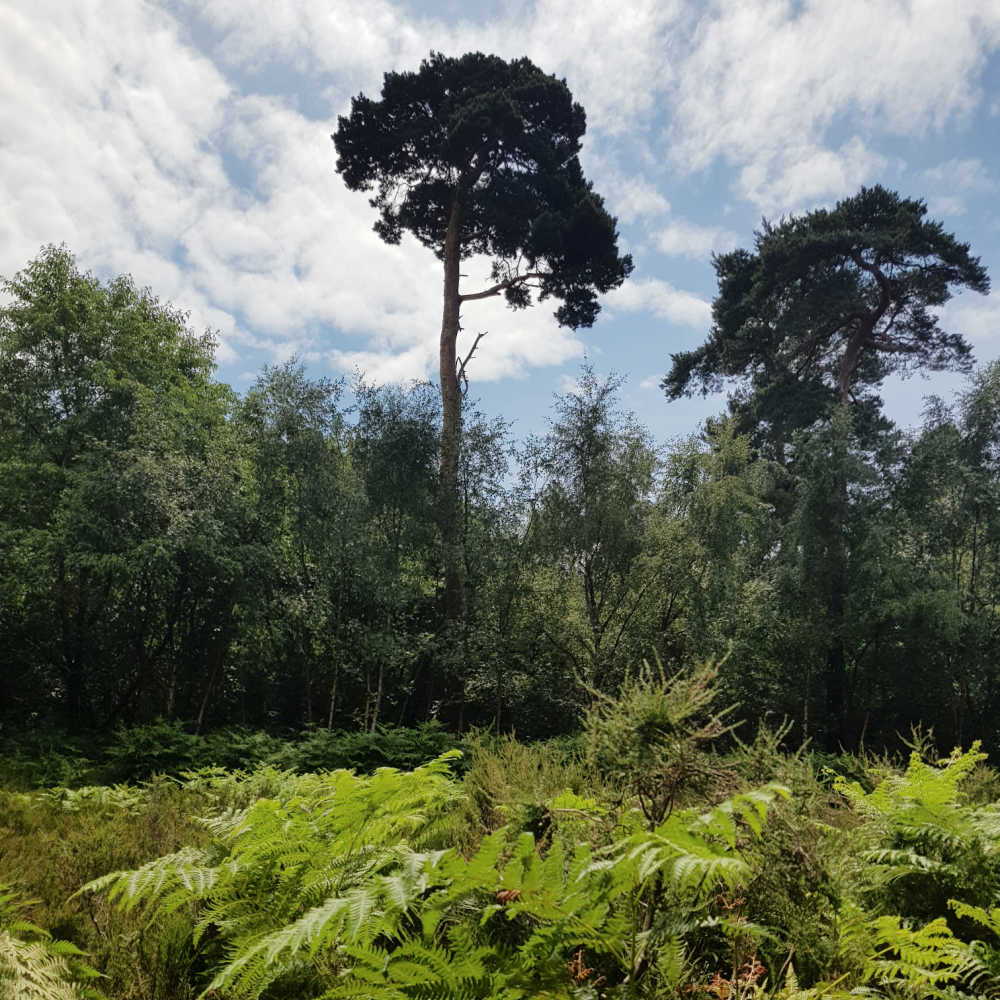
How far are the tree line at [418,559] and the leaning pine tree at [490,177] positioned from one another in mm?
3046

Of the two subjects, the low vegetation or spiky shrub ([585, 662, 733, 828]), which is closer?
the low vegetation

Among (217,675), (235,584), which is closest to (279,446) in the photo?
(235,584)

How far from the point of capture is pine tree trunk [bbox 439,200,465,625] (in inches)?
557

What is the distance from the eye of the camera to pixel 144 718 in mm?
13695

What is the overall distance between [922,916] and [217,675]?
15.1 metres

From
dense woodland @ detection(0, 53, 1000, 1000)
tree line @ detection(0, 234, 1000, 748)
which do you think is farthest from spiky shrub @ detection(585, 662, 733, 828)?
tree line @ detection(0, 234, 1000, 748)

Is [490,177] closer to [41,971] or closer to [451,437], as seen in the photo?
[451,437]

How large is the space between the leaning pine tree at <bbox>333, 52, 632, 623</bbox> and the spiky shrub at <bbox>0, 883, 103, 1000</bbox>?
13024 millimetres

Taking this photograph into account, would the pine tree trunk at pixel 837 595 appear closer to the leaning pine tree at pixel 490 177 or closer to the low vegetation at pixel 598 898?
the leaning pine tree at pixel 490 177

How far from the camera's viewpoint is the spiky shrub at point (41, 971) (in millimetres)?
1879

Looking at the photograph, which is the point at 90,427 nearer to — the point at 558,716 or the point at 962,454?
the point at 558,716

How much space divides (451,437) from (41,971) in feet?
42.9

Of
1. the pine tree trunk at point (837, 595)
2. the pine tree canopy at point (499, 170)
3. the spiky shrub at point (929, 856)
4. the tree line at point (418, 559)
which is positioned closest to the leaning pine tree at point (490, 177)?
the pine tree canopy at point (499, 170)

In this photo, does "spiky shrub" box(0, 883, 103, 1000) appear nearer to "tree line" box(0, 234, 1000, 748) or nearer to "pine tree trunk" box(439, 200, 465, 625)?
"tree line" box(0, 234, 1000, 748)
